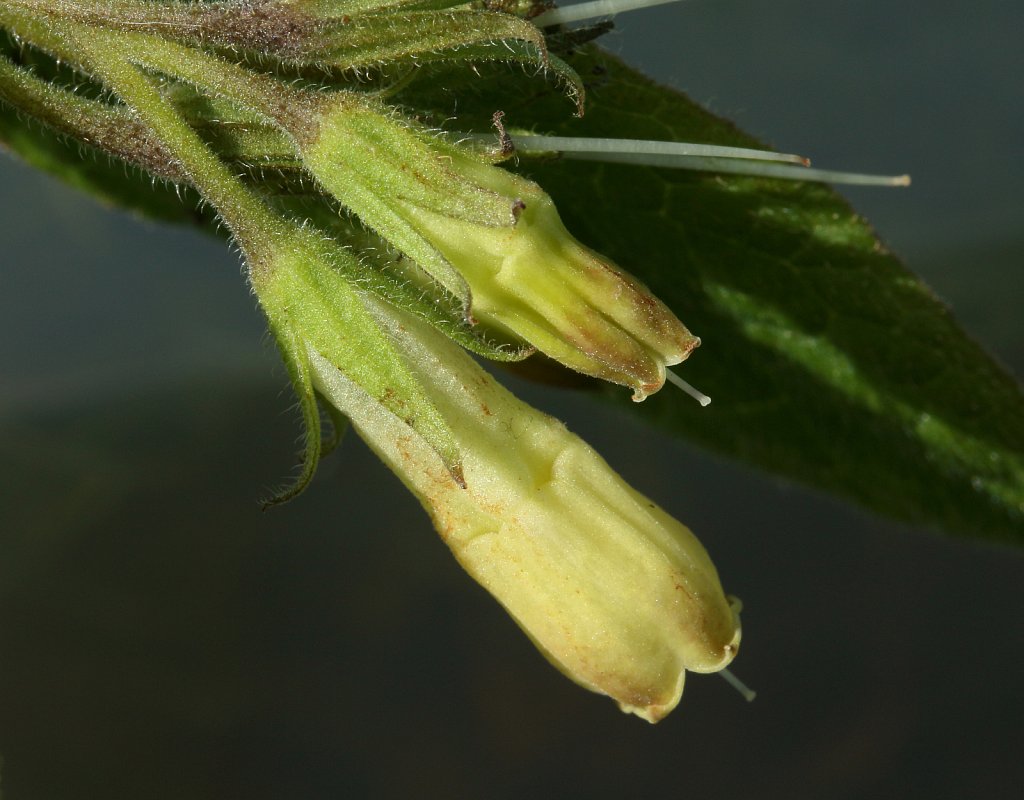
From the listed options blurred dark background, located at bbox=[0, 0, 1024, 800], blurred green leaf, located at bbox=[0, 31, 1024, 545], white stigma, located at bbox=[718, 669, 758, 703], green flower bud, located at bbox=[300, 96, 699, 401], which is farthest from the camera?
blurred dark background, located at bbox=[0, 0, 1024, 800]

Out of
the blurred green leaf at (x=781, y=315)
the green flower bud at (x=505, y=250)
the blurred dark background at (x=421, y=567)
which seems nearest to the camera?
the green flower bud at (x=505, y=250)

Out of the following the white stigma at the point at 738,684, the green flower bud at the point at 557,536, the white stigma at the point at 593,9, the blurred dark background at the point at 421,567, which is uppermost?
the white stigma at the point at 593,9

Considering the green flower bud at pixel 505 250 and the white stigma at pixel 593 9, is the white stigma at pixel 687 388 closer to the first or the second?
the green flower bud at pixel 505 250

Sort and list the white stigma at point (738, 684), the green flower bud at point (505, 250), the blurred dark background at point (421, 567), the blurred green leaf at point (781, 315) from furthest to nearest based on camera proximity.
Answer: the blurred dark background at point (421, 567) < the blurred green leaf at point (781, 315) < the white stigma at point (738, 684) < the green flower bud at point (505, 250)

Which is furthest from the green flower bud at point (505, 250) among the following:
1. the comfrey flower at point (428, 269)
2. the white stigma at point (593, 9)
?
the white stigma at point (593, 9)

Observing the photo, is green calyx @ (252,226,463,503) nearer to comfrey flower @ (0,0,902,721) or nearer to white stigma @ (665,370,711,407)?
comfrey flower @ (0,0,902,721)

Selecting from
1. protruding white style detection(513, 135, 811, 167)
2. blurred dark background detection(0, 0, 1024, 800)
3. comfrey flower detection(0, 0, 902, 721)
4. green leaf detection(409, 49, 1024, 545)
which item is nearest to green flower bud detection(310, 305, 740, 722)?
comfrey flower detection(0, 0, 902, 721)

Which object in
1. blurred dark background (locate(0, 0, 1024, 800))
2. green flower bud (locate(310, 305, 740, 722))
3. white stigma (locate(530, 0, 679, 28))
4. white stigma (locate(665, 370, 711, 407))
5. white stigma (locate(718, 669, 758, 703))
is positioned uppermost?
white stigma (locate(530, 0, 679, 28))
